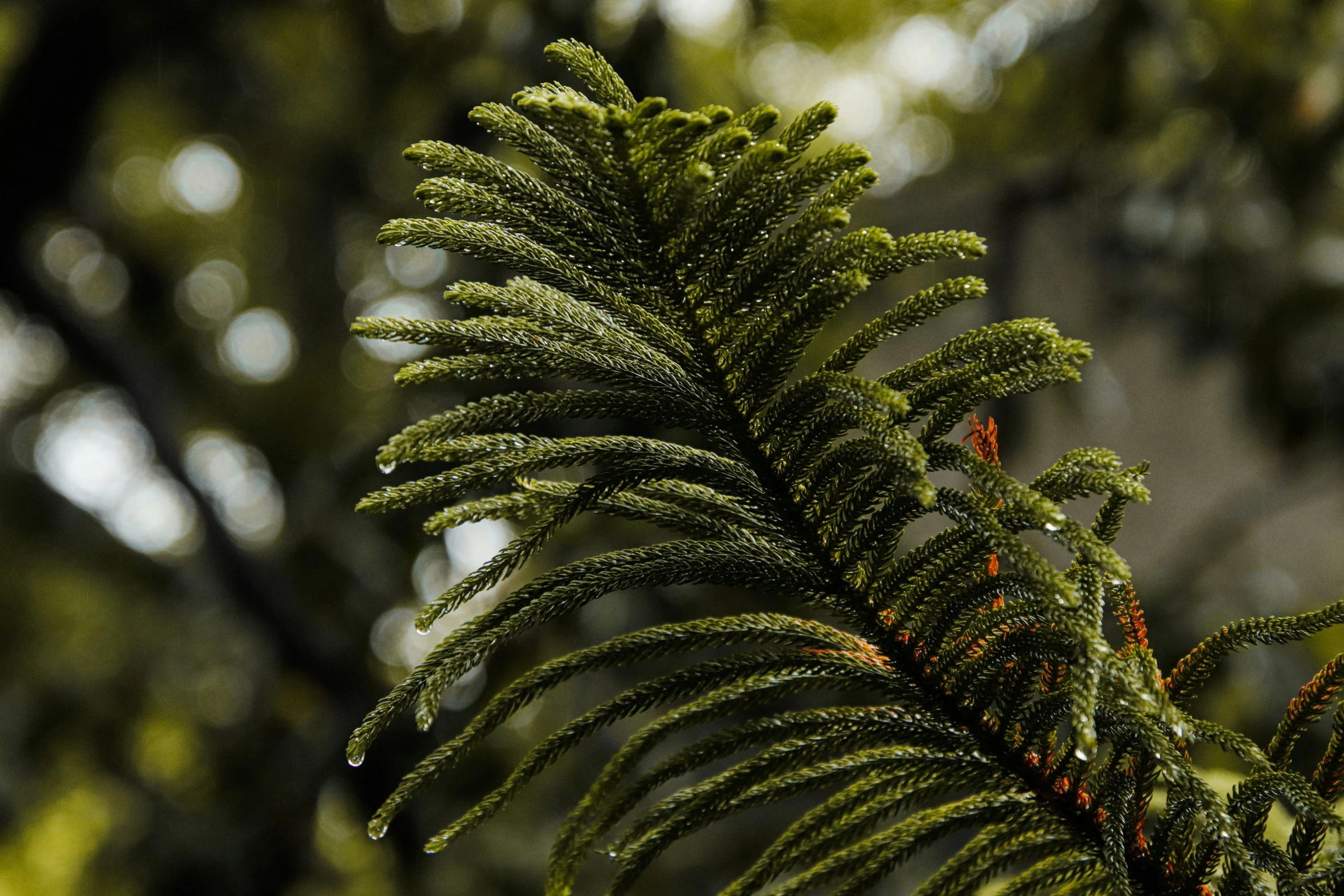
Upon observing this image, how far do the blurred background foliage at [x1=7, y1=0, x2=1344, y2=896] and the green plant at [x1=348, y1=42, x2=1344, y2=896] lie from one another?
1522mm

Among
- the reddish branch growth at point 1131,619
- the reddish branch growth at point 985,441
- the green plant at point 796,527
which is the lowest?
the green plant at point 796,527

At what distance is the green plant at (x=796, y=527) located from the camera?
295 mm

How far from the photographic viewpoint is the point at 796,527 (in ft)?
1.12

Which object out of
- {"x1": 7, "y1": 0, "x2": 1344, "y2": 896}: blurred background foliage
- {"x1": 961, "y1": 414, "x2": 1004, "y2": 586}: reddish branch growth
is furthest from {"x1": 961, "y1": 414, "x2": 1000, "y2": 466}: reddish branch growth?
{"x1": 7, "y1": 0, "x2": 1344, "y2": 896}: blurred background foliage

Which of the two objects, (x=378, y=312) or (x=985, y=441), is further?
(x=378, y=312)

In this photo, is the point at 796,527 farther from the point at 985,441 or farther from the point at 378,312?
the point at 378,312

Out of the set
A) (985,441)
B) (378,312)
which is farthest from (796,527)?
(378,312)

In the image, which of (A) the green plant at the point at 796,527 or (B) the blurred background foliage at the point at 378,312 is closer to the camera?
(A) the green plant at the point at 796,527

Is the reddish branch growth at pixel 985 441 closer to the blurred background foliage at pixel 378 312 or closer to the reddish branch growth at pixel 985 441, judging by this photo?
the reddish branch growth at pixel 985 441

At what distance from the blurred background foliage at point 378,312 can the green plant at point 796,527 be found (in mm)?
1522

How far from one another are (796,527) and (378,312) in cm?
272

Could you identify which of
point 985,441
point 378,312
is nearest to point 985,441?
point 985,441

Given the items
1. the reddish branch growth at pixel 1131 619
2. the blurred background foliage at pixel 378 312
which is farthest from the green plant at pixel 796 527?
the blurred background foliage at pixel 378 312

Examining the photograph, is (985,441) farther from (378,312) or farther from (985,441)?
(378,312)
